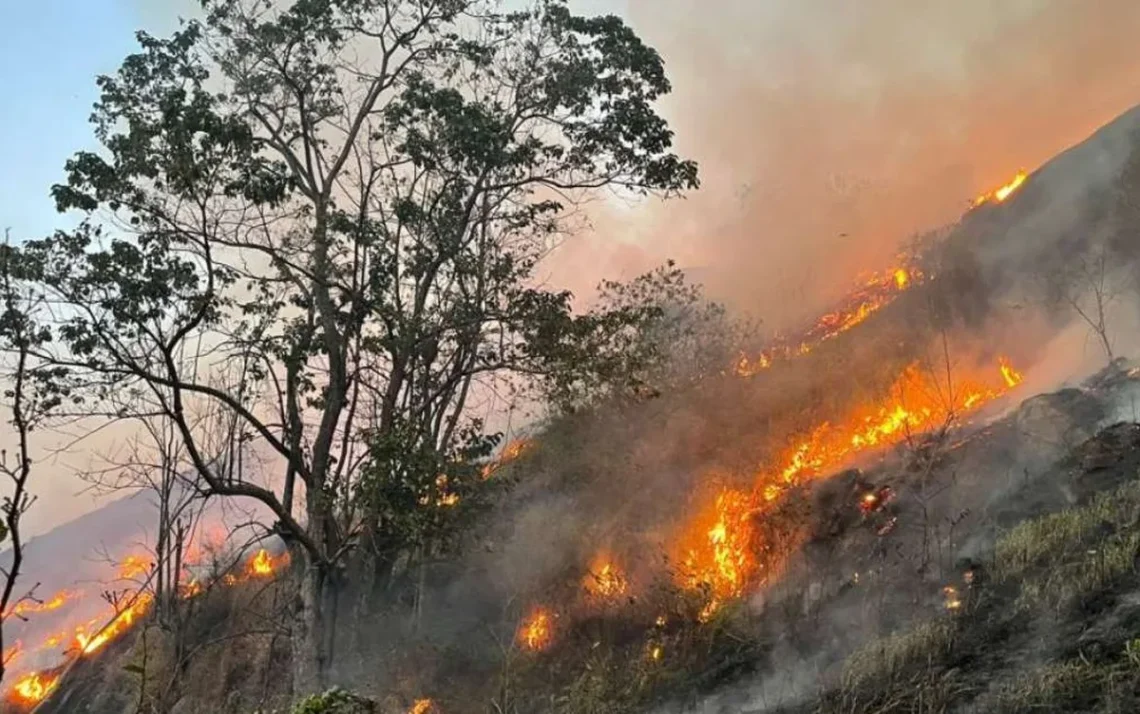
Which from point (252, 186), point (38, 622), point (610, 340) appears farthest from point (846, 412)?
point (38, 622)

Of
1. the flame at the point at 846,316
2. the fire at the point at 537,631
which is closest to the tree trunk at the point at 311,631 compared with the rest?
the fire at the point at 537,631

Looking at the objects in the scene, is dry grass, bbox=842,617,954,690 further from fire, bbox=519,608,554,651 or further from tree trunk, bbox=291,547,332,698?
fire, bbox=519,608,554,651

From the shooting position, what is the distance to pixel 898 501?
17.1 meters

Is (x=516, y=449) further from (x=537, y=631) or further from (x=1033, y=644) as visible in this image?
(x=1033, y=644)

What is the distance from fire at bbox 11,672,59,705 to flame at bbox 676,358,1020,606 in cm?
2425

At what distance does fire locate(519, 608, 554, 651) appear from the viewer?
1791 centimetres

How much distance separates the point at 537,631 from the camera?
18.3 m

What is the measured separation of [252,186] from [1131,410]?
56.3 ft

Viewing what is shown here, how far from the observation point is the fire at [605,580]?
1844 centimetres

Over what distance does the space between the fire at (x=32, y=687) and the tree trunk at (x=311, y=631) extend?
21529 millimetres

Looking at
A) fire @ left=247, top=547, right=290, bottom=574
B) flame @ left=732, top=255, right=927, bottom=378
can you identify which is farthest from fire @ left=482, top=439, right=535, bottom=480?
flame @ left=732, top=255, right=927, bottom=378

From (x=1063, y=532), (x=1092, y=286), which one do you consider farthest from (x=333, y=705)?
(x=1092, y=286)

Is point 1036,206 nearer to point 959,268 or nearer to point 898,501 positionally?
point 959,268

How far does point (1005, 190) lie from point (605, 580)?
26273mm
